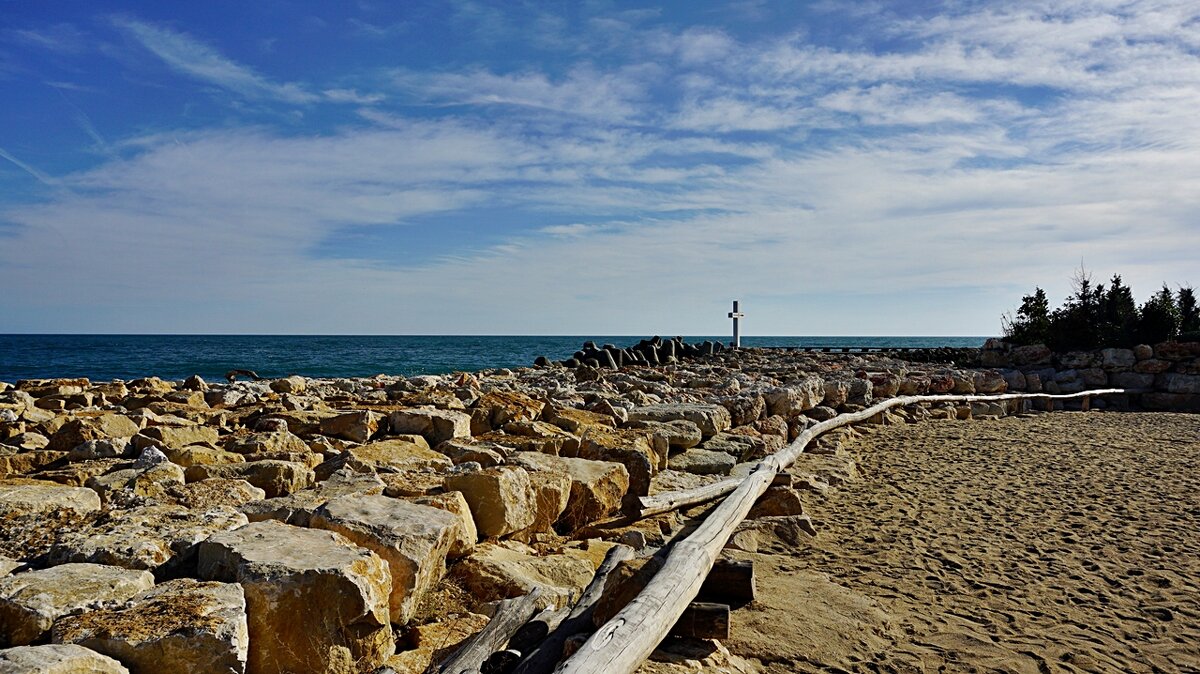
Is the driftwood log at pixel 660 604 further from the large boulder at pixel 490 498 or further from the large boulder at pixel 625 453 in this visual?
the large boulder at pixel 490 498

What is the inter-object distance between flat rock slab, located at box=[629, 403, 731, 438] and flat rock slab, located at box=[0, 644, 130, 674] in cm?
618

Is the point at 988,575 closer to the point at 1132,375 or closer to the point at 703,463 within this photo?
the point at 703,463

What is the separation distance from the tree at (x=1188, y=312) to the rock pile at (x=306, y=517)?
18.5 metres

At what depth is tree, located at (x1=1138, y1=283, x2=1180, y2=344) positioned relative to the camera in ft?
67.7

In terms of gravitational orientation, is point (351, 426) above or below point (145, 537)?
above

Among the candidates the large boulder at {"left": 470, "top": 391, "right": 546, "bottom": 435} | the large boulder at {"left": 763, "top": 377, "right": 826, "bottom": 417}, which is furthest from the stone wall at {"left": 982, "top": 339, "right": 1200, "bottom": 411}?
the large boulder at {"left": 470, "top": 391, "right": 546, "bottom": 435}

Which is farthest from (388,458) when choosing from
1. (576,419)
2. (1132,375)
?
(1132,375)

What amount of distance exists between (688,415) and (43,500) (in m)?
6.10

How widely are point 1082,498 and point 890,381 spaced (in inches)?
302

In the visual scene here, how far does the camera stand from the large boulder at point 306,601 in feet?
9.30

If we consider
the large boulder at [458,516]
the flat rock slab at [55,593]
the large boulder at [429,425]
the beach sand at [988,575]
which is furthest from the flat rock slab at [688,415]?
the flat rock slab at [55,593]

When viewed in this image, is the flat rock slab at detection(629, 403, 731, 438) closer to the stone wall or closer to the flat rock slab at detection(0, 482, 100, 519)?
the flat rock slab at detection(0, 482, 100, 519)

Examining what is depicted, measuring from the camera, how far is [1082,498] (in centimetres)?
739

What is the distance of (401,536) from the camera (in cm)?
347
